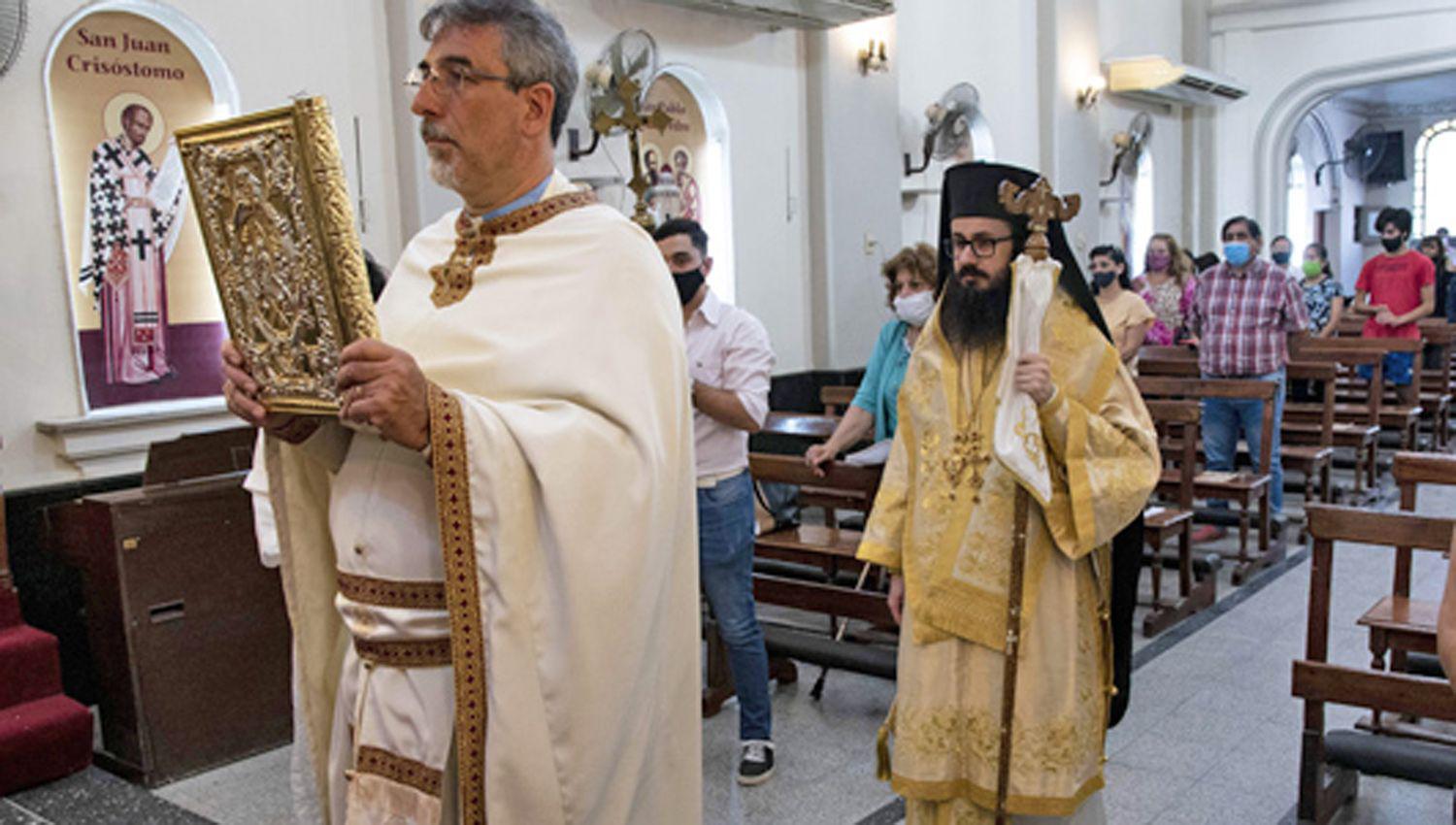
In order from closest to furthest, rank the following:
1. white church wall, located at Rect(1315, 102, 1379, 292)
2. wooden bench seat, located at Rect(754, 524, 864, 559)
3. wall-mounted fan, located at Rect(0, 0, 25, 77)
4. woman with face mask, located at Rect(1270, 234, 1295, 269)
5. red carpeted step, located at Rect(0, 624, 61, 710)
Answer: red carpeted step, located at Rect(0, 624, 61, 710), wall-mounted fan, located at Rect(0, 0, 25, 77), wooden bench seat, located at Rect(754, 524, 864, 559), woman with face mask, located at Rect(1270, 234, 1295, 269), white church wall, located at Rect(1315, 102, 1379, 292)

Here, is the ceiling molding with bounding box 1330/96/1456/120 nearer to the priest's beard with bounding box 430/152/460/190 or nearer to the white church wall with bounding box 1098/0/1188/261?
the white church wall with bounding box 1098/0/1188/261

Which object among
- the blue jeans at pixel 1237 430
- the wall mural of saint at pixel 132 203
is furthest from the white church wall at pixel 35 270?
the blue jeans at pixel 1237 430

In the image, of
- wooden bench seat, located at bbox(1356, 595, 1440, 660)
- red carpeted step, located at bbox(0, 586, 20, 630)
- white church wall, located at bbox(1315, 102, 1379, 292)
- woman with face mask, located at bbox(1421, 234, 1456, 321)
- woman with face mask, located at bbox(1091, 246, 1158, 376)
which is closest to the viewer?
wooden bench seat, located at bbox(1356, 595, 1440, 660)

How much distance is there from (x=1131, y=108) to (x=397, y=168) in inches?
421

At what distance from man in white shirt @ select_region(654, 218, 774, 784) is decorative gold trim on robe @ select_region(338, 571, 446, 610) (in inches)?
80.2

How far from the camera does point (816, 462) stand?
464 cm

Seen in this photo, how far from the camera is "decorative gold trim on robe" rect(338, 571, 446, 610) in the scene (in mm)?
1898

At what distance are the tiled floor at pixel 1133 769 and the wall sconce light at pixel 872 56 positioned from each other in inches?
218

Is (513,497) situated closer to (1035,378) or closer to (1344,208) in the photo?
(1035,378)

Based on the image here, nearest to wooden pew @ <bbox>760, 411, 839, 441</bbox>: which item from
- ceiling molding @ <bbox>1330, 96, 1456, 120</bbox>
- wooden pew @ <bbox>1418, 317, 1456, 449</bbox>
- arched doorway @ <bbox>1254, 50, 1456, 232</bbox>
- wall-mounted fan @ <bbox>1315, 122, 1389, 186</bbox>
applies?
wooden pew @ <bbox>1418, 317, 1456, 449</bbox>

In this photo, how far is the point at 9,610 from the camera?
4.68 metres

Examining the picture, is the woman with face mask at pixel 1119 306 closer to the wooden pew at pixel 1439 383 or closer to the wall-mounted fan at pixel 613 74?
the wall-mounted fan at pixel 613 74

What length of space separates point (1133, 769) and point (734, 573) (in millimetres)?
1517

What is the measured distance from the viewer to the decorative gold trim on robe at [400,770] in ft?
6.17
